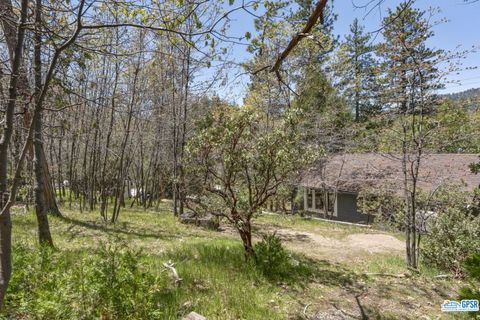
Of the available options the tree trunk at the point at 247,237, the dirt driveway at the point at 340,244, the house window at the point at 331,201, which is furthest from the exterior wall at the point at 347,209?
the tree trunk at the point at 247,237

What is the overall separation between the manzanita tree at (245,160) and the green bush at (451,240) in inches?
185

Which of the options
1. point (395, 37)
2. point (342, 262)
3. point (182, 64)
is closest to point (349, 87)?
point (182, 64)

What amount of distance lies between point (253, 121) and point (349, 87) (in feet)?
55.6

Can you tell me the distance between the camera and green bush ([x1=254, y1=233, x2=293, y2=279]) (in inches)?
219

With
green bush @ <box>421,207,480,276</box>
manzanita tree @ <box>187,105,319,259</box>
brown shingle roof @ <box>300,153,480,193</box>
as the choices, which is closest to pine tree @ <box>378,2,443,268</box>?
green bush @ <box>421,207,480,276</box>

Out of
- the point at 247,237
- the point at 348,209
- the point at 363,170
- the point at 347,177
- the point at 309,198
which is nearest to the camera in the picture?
the point at 247,237

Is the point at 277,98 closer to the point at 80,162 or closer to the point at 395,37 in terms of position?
the point at 395,37

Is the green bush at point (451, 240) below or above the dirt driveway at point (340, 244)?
above

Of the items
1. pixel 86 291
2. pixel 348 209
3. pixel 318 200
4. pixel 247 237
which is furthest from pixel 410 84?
pixel 318 200

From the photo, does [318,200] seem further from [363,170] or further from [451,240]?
[451,240]

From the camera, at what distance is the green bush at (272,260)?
219 inches

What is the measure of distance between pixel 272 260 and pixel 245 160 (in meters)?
1.87

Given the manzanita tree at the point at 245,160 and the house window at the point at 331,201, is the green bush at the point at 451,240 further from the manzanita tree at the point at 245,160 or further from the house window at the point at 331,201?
the house window at the point at 331,201

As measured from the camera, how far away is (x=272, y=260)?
18.4ft
